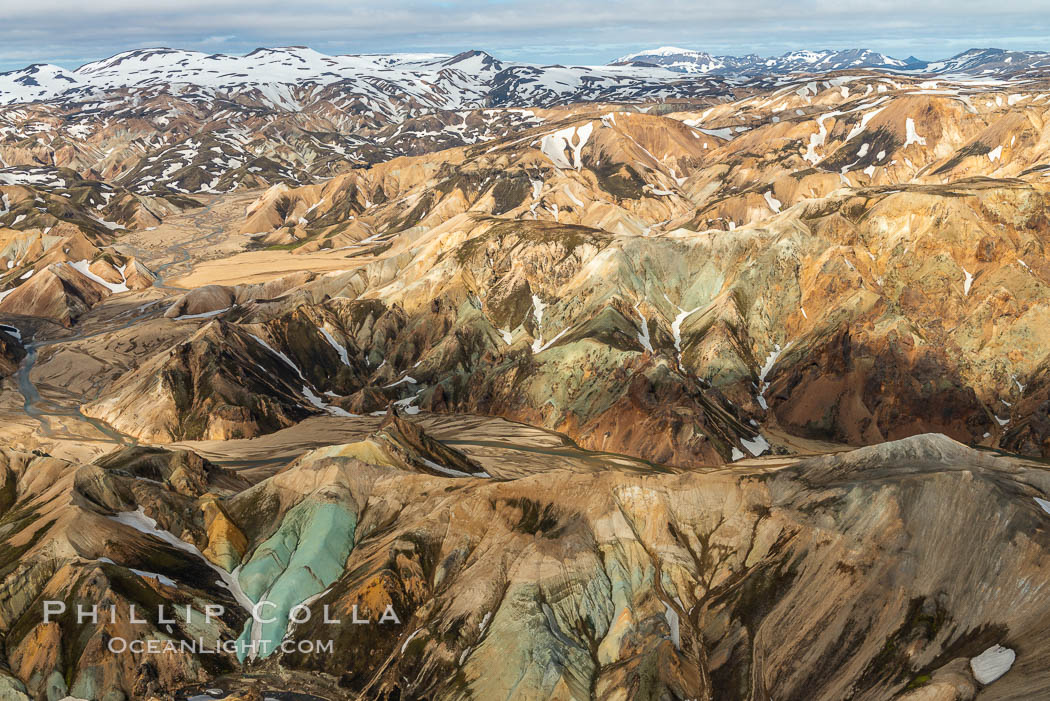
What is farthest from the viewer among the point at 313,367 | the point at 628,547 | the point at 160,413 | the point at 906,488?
the point at 313,367

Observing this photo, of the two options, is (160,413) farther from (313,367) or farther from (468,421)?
(468,421)

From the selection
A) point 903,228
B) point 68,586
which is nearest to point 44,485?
point 68,586

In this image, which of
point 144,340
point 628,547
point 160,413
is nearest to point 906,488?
point 628,547

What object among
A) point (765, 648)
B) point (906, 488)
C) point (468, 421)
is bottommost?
point (468, 421)

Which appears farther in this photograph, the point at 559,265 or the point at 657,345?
the point at 559,265

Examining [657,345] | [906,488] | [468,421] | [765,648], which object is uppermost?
[906,488]

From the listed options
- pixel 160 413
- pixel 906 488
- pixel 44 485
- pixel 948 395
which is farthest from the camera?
pixel 160 413

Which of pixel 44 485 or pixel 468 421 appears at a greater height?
pixel 44 485

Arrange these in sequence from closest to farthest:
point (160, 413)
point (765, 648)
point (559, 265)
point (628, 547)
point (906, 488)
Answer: point (765, 648)
point (906, 488)
point (628, 547)
point (160, 413)
point (559, 265)

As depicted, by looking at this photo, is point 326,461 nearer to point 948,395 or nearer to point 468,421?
point 468,421
